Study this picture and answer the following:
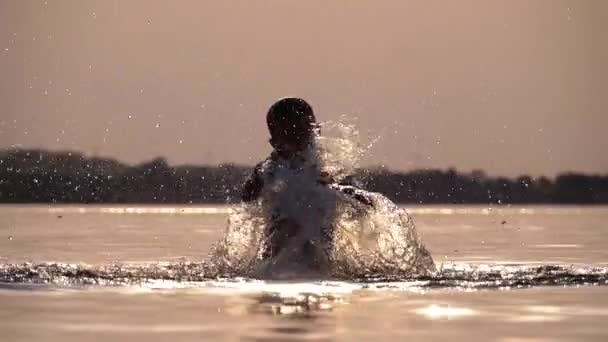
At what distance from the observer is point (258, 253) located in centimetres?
2056

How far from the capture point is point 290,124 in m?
20.7

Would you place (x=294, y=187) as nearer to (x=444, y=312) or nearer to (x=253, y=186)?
(x=253, y=186)

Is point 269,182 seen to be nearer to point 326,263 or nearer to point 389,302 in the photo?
point 326,263

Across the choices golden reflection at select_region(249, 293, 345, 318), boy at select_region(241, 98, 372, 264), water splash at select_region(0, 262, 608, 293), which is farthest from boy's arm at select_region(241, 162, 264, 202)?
golden reflection at select_region(249, 293, 345, 318)

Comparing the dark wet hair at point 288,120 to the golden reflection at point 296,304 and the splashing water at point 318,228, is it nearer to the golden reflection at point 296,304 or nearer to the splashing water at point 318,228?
the splashing water at point 318,228

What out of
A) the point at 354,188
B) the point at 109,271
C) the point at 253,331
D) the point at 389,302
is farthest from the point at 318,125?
the point at 253,331

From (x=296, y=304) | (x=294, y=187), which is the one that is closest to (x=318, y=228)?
(x=294, y=187)

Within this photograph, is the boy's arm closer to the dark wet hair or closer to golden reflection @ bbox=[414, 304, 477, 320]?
the dark wet hair

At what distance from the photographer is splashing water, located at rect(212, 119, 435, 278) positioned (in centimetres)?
2016

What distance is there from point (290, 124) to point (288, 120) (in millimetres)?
62

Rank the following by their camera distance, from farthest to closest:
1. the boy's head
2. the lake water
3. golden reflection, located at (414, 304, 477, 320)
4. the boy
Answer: the boy's head < the boy < golden reflection, located at (414, 304, 477, 320) < the lake water

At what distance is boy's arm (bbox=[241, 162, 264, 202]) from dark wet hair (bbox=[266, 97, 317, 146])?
0.52m

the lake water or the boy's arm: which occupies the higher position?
the boy's arm

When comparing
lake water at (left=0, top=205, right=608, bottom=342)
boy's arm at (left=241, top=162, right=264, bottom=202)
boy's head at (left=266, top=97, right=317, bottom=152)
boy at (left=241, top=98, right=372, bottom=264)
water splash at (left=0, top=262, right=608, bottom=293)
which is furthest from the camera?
boy's arm at (left=241, top=162, right=264, bottom=202)
